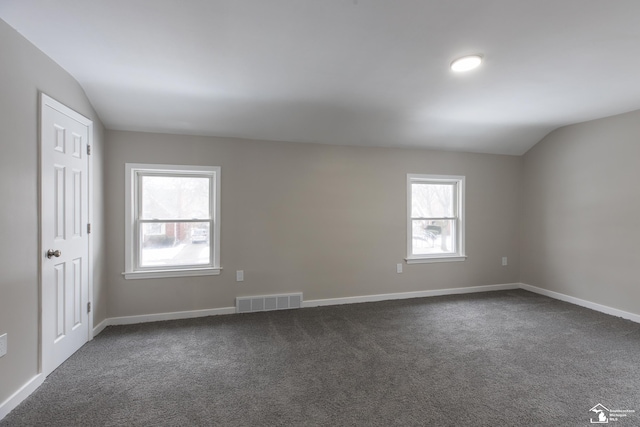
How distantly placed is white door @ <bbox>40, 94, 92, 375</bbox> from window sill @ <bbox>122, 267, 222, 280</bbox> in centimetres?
53

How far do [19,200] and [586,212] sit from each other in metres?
5.84

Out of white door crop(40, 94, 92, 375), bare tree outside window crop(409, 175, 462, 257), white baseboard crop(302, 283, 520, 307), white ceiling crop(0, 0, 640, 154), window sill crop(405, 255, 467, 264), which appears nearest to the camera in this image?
white ceiling crop(0, 0, 640, 154)

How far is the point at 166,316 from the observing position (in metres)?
3.55

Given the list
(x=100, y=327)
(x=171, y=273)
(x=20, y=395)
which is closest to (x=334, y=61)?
(x=171, y=273)

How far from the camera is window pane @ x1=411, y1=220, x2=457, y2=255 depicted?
4.57 m

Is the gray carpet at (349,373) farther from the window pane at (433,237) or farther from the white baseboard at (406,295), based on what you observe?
the window pane at (433,237)

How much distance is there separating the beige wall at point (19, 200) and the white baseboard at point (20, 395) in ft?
0.09

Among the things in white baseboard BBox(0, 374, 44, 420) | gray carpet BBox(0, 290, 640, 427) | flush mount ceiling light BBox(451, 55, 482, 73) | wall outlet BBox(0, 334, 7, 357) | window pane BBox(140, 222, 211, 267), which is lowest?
gray carpet BBox(0, 290, 640, 427)

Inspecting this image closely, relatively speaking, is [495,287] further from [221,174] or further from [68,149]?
[68,149]

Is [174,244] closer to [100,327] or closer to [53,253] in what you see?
[100,327]

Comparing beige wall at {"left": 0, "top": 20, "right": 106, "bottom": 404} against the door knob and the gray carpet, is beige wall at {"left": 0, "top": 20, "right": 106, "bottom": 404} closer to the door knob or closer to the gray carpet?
the door knob

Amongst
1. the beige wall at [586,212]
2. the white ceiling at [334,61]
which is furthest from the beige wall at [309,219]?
the beige wall at [586,212]

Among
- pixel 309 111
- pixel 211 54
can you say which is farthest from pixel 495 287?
pixel 211 54

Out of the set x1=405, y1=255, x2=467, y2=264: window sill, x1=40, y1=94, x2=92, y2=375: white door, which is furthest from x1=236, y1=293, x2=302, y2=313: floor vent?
x1=405, y1=255, x2=467, y2=264: window sill
